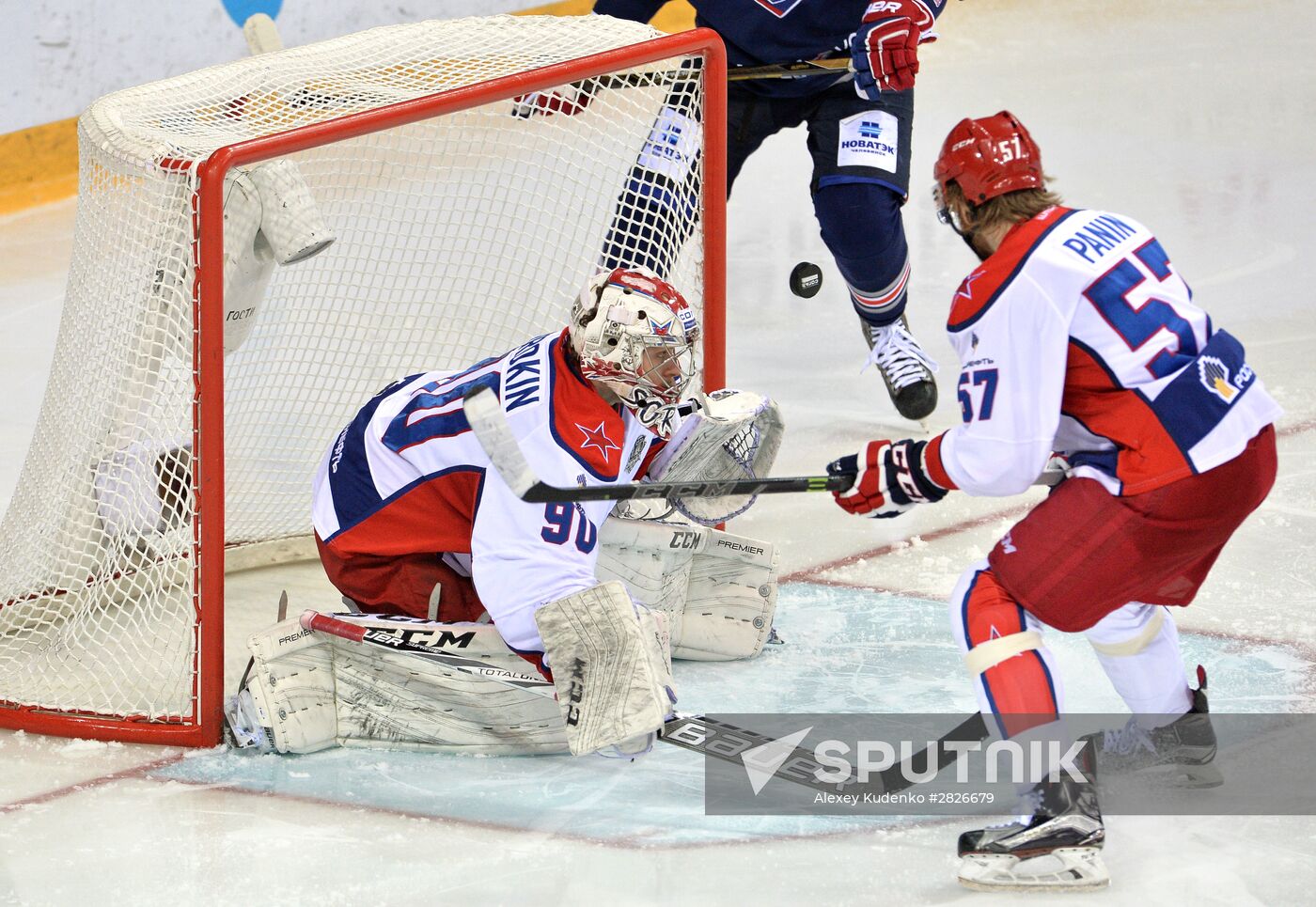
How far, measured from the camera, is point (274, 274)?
338 centimetres

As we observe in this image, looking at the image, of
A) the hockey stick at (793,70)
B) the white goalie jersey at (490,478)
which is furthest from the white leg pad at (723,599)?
the hockey stick at (793,70)

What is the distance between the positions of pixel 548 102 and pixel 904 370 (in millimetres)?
1306

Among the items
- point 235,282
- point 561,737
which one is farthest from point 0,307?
point 561,737

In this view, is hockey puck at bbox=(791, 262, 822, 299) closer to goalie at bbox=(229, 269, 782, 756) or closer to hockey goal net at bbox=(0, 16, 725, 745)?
hockey goal net at bbox=(0, 16, 725, 745)

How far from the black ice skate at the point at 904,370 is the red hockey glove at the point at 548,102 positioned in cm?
110

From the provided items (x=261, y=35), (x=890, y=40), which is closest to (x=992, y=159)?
(x=890, y=40)

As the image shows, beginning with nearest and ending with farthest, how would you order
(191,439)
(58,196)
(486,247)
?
(191,439) < (486,247) < (58,196)

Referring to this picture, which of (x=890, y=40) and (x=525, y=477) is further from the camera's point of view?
(x=890, y=40)

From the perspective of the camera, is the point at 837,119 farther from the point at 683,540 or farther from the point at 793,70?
the point at 683,540

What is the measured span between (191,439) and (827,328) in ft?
8.91

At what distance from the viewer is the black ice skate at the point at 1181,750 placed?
8.00 feet

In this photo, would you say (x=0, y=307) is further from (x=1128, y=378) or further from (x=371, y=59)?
(x=1128, y=378)

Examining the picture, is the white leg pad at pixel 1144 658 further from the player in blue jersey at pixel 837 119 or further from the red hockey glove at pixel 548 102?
the player in blue jersey at pixel 837 119

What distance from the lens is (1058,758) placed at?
85.5 inches
